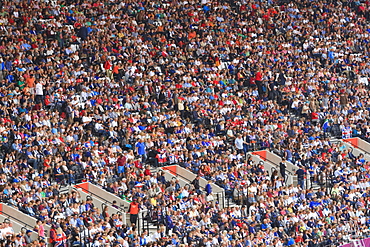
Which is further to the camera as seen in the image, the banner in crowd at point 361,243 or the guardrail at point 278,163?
the guardrail at point 278,163

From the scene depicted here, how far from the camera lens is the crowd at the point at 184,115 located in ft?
101

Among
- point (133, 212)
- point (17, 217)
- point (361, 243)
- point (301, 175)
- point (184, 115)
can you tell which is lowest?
point (17, 217)

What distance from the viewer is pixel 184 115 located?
38219 millimetres

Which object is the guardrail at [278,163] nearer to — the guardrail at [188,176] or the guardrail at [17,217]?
the guardrail at [188,176]

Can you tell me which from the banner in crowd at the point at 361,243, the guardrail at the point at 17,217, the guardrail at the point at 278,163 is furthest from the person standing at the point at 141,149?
the banner in crowd at the point at 361,243

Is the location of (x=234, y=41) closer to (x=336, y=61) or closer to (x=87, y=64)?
(x=336, y=61)

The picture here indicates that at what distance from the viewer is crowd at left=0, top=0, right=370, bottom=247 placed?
3070 centimetres

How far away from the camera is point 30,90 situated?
3481cm

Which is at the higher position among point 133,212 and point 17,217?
point 133,212

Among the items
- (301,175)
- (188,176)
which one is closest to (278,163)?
(301,175)

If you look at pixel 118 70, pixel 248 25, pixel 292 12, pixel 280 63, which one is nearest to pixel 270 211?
pixel 118 70

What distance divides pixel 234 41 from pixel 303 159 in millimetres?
9966

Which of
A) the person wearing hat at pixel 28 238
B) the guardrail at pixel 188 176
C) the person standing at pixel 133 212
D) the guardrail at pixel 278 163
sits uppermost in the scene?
the guardrail at pixel 278 163

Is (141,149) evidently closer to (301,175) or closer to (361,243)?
(301,175)
